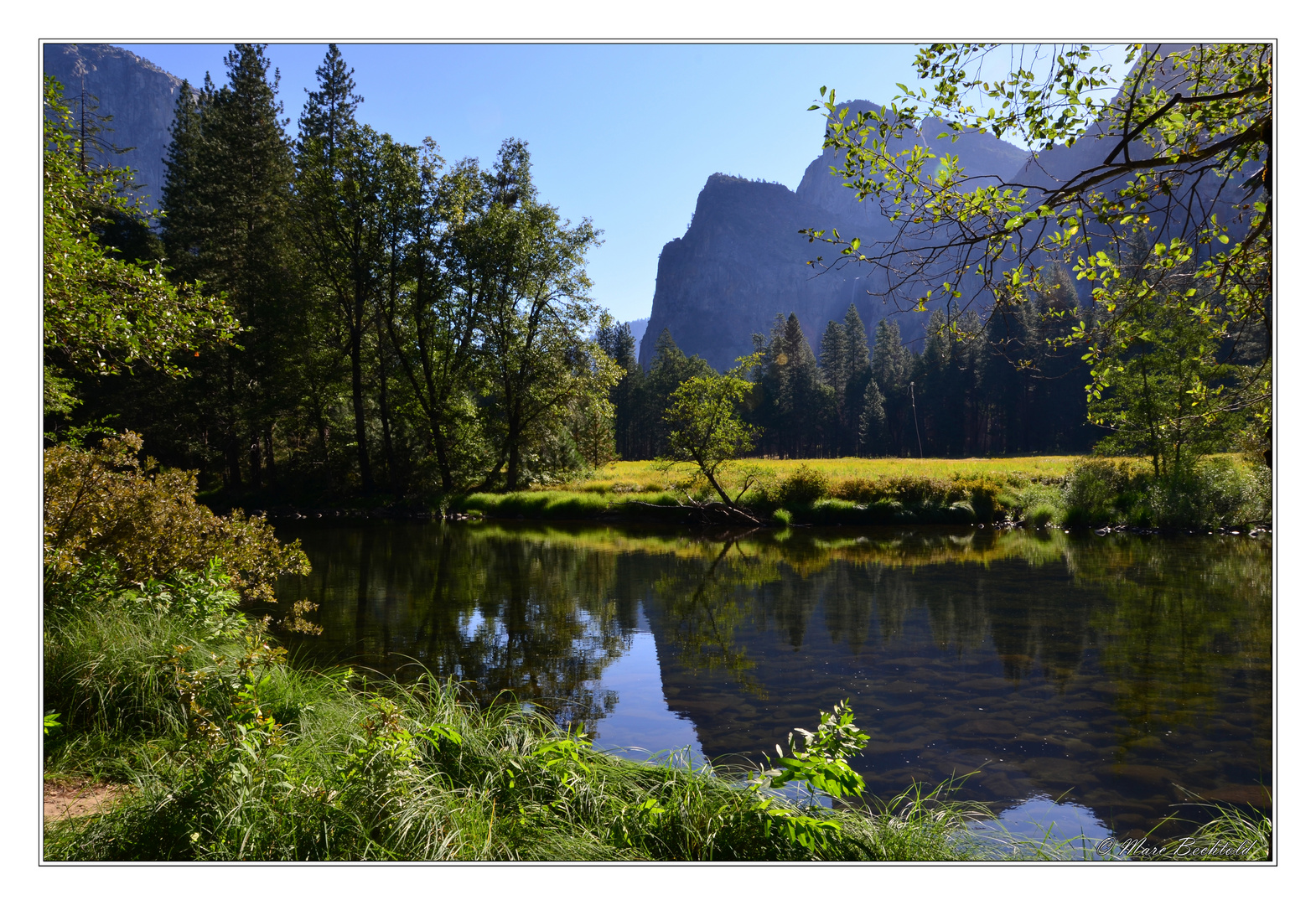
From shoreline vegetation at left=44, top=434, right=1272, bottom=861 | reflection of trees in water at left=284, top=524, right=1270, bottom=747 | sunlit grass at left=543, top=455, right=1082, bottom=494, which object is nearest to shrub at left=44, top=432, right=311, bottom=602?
shoreline vegetation at left=44, top=434, right=1272, bottom=861

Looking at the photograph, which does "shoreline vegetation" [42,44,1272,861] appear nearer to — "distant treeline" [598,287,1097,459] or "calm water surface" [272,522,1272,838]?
"distant treeline" [598,287,1097,459]

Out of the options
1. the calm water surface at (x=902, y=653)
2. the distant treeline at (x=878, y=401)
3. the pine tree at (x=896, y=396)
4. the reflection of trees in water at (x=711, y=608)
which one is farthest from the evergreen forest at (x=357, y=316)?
the pine tree at (x=896, y=396)

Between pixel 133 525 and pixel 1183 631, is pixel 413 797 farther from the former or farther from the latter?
pixel 1183 631

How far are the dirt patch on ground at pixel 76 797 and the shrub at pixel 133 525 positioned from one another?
1.70 m

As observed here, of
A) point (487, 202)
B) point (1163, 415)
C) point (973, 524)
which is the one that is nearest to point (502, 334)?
point (487, 202)

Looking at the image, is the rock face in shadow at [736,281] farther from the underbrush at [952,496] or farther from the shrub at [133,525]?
the shrub at [133,525]

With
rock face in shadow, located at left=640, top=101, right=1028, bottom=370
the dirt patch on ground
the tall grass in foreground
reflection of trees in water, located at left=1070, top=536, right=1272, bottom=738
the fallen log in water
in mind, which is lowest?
reflection of trees in water, located at left=1070, top=536, right=1272, bottom=738

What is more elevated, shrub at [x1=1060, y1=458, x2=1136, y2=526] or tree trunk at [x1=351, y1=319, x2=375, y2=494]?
tree trunk at [x1=351, y1=319, x2=375, y2=494]

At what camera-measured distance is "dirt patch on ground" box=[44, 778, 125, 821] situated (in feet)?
10.7

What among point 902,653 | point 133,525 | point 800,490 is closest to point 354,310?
point 800,490

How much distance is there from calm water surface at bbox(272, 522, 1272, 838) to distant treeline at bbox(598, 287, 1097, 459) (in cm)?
4063

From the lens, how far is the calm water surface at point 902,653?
5.66m

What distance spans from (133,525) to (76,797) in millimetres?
2933
